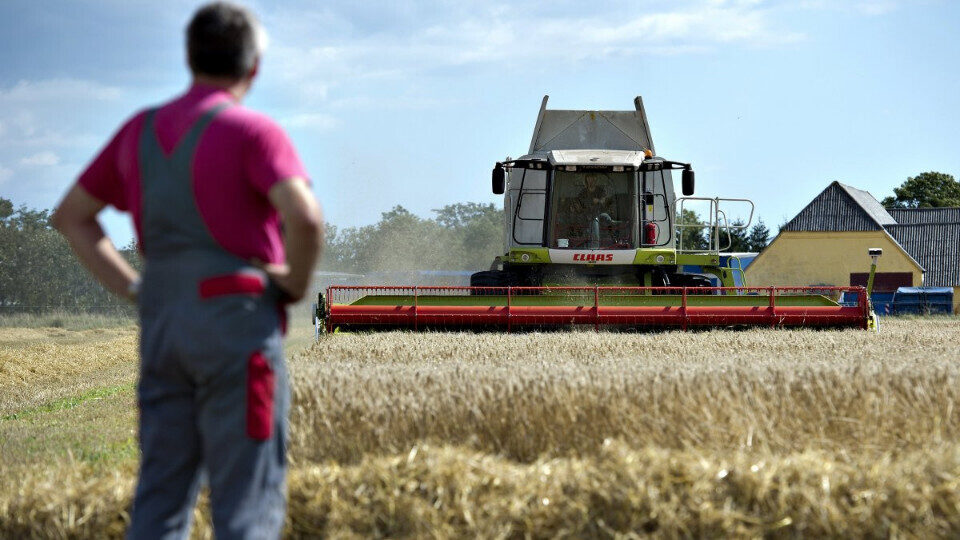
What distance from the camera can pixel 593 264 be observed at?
11891 mm

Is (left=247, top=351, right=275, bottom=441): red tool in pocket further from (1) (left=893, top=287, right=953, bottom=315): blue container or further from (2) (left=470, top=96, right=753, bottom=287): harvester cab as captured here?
(1) (left=893, top=287, right=953, bottom=315): blue container

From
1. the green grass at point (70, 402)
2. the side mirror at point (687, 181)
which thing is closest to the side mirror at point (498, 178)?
the side mirror at point (687, 181)

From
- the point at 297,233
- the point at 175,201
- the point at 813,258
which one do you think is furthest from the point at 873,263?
the point at 813,258

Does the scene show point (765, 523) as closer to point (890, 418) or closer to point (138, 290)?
point (890, 418)

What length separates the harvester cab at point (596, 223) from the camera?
12008 millimetres

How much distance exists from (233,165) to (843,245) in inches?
1821

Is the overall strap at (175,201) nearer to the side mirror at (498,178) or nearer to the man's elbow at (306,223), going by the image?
the man's elbow at (306,223)

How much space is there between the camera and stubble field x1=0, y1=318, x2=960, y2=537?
3.99 m

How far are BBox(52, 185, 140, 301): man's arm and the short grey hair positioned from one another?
1.70 feet

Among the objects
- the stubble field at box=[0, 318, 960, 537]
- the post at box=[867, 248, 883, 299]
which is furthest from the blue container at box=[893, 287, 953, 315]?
the stubble field at box=[0, 318, 960, 537]

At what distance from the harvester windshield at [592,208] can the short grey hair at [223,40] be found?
970cm

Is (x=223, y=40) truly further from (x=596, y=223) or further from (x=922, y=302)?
(x=922, y=302)

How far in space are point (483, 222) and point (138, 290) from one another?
370 ft

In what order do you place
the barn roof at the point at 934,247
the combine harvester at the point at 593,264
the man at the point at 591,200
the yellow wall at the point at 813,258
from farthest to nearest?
the yellow wall at the point at 813,258 < the barn roof at the point at 934,247 < the man at the point at 591,200 < the combine harvester at the point at 593,264
